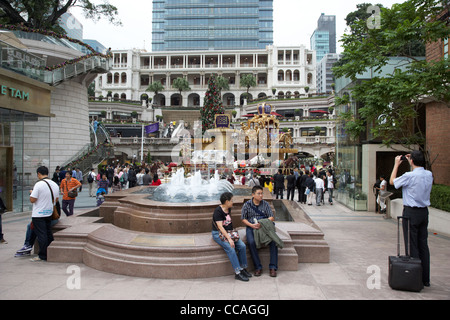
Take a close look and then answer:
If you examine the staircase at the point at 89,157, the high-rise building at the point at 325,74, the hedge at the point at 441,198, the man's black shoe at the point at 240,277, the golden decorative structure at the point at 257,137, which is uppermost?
the high-rise building at the point at 325,74

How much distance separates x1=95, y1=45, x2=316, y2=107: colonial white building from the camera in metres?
83.8

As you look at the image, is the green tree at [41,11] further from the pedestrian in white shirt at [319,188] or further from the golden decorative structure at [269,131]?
the pedestrian in white shirt at [319,188]

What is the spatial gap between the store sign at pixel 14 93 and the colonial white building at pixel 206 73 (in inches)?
2727

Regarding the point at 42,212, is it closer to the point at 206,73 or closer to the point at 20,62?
the point at 20,62

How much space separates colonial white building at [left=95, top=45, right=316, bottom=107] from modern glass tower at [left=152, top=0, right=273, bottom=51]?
14584mm

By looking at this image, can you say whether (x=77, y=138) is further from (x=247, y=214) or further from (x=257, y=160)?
(x=247, y=214)

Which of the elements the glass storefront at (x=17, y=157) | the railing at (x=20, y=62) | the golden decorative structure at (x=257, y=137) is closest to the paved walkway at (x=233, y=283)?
the glass storefront at (x=17, y=157)

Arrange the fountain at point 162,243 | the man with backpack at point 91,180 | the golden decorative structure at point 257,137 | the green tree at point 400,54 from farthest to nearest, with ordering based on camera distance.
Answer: the golden decorative structure at point 257,137, the man with backpack at point 91,180, the green tree at point 400,54, the fountain at point 162,243

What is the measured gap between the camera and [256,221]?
6.23m

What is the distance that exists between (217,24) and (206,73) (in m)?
25.6

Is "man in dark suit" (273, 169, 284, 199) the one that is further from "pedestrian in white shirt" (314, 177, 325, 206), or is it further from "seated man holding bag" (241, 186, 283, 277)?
"seated man holding bag" (241, 186, 283, 277)

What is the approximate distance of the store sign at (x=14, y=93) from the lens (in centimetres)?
1270

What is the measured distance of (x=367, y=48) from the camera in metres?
11.4

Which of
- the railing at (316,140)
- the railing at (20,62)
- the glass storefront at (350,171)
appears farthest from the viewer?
the railing at (316,140)
